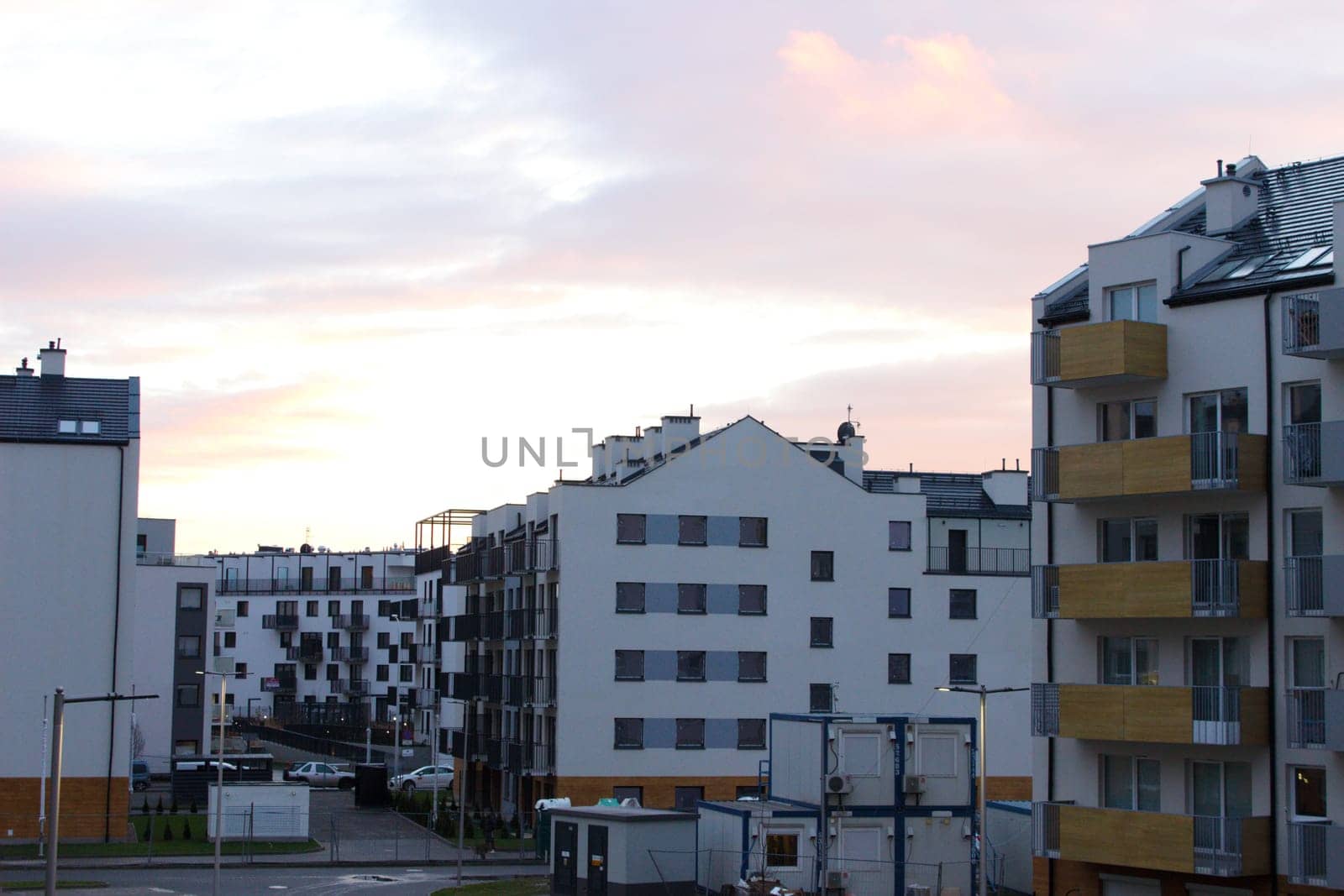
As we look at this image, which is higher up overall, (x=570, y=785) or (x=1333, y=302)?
(x=1333, y=302)

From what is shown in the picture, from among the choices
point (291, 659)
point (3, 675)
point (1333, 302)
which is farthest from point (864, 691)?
point (291, 659)

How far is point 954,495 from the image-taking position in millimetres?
76562

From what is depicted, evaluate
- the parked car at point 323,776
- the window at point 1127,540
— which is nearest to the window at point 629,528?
the window at point 1127,540

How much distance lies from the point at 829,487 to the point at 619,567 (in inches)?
377

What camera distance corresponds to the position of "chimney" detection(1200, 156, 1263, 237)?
40.2m

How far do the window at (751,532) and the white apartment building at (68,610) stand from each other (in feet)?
77.8

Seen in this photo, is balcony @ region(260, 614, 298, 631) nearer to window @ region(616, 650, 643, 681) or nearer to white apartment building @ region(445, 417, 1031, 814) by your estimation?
white apartment building @ region(445, 417, 1031, 814)

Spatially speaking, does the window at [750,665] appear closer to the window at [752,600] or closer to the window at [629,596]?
the window at [752,600]

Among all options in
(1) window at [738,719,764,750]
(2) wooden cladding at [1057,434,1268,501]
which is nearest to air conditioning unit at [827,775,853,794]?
(2) wooden cladding at [1057,434,1268,501]

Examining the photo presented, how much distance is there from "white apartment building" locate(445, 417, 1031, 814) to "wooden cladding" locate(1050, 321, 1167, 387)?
105 feet

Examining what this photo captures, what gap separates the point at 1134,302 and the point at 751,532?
3223 cm

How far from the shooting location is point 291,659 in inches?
5738

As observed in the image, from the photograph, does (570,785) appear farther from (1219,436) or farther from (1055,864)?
(1219,436)

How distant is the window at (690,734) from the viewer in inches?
2657
